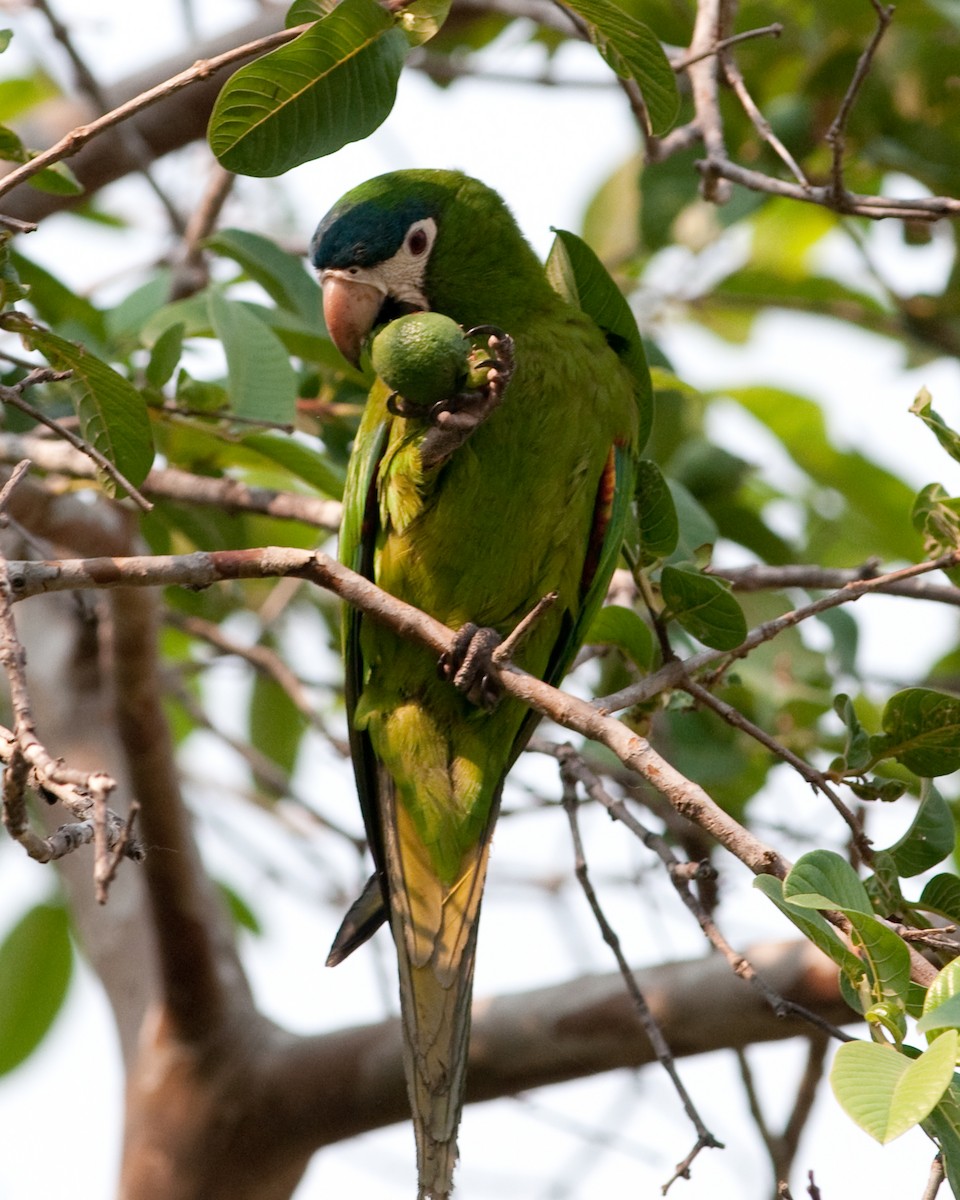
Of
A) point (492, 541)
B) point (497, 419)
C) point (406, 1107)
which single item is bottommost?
point (406, 1107)

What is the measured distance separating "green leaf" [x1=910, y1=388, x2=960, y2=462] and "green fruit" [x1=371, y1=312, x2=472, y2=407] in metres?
0.72

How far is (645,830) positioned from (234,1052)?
156 cm

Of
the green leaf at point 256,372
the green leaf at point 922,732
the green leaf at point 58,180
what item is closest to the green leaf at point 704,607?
the green leaf at point 922,732

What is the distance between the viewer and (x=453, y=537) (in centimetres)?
264

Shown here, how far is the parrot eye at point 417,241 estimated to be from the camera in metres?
2.88

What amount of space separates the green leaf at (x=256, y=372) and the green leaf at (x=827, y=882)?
151 centimetres

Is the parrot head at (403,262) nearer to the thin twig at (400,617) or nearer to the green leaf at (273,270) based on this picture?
the green leaf at (273,270)

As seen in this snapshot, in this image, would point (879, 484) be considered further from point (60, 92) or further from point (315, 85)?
point (60, 92)

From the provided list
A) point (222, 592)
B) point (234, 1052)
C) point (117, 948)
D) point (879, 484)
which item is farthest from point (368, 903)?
point (879, 484)

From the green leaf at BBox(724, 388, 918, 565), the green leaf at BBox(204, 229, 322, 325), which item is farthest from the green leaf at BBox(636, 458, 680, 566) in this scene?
the green leaf at BBox(724, 388, 918, 565)

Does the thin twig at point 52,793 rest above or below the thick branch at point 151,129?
below

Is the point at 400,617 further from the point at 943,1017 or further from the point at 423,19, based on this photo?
the point at 943,1017

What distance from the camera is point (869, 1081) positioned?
4.34ft

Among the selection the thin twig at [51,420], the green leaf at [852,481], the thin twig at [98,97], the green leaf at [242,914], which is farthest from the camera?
the green leaf at [242,914]
